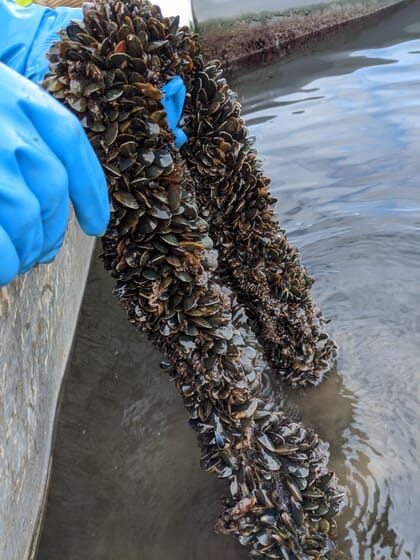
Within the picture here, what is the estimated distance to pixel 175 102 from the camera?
1.52m

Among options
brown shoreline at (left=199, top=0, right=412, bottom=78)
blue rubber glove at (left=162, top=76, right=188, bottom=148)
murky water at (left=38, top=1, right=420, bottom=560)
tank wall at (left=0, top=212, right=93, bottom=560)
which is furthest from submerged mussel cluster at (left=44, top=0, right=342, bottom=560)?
brown shoreline at (left=199, top=0, right=412, bottom=78)

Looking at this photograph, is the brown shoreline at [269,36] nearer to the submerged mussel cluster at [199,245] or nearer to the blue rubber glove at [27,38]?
the submerged mussel cluster at [199,245]

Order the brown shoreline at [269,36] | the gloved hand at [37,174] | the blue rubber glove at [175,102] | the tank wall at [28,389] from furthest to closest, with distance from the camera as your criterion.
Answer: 1. the brown shoreline at [269,36]
2. the tank wall at [28,389]
3. the blue rubber glove at [175,102]
4. the gloved hand at [37,174]

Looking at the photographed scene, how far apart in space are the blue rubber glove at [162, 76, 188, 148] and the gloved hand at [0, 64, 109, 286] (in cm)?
35

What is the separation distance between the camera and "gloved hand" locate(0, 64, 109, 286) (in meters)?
1.05

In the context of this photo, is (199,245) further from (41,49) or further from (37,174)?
(41,49)

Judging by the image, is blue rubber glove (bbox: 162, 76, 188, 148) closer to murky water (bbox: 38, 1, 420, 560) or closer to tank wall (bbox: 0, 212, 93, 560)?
tank wall (bbox: 0, 212, 93, 560)

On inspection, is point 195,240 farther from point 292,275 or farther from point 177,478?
point 177,478

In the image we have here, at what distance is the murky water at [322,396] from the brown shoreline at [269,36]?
2.01 meters

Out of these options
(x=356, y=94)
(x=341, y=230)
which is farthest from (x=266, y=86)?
(x=341, y=230)

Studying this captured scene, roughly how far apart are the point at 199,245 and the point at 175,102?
1.46 feet

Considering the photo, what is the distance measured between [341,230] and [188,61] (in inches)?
83.1

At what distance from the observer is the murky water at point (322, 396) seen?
6.53ft

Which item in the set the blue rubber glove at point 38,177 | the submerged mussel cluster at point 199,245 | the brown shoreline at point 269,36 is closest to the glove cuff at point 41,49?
the submerged mussel cluster at point 199,245
